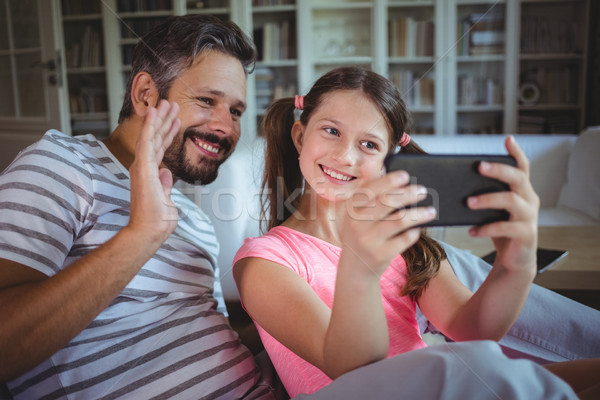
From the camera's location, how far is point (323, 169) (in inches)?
26.3

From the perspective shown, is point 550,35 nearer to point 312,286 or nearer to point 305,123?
point 305,123

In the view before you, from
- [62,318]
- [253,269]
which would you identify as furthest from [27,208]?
[253,269]

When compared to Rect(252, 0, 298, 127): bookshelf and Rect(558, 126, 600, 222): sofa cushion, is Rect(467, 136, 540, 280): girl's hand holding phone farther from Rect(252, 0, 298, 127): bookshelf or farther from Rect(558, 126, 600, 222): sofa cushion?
Rect(252, 0, 298, 127): bookshelf

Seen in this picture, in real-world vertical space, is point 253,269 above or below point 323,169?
below

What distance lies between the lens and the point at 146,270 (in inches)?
26.7

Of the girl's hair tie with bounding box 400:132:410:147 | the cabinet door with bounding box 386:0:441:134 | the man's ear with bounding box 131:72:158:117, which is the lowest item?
the girl's hair tie with bounding box 400:132:410:147

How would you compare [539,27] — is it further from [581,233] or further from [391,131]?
[391,131]

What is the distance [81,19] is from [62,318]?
2717mm

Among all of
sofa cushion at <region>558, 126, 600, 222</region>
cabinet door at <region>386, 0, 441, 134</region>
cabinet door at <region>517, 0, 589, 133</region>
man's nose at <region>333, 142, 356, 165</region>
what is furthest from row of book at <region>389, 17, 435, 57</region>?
man's nose at <region>333, 142, 356, 165</region>

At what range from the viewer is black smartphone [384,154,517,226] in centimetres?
41

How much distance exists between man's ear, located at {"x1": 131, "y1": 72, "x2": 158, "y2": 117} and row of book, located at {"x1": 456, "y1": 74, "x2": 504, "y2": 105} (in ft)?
8.00

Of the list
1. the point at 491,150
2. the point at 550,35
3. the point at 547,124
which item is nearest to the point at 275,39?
the point at 491,150

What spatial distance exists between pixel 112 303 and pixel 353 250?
397 millimetres

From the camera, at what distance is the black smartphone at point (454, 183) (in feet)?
1.34
